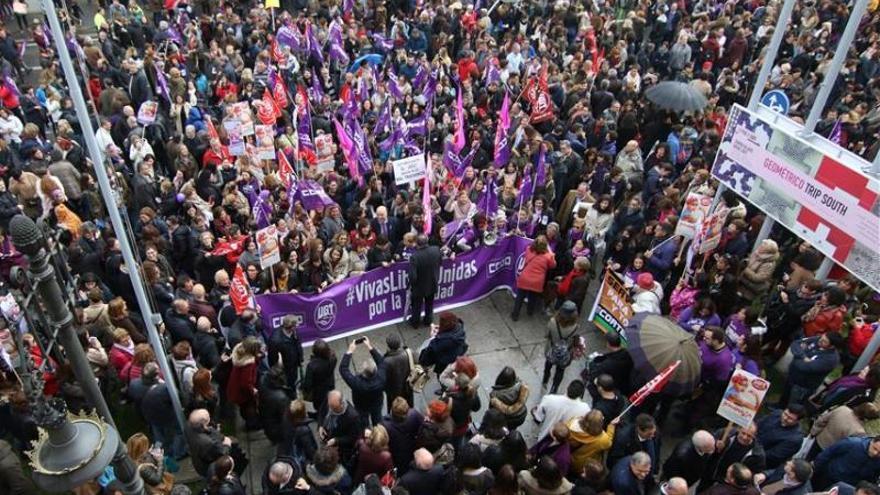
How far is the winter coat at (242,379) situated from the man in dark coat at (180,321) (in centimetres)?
91

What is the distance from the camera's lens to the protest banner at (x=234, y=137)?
1187cm

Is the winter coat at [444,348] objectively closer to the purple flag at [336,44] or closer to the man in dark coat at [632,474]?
the man in dark coat at [632,474]

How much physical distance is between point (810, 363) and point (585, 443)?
10.3ft

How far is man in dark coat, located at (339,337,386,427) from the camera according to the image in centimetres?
752

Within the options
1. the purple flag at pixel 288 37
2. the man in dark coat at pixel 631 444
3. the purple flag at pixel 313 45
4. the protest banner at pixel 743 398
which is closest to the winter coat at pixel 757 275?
the protest banner at pixel 743 398

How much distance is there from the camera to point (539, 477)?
6305 millimetres

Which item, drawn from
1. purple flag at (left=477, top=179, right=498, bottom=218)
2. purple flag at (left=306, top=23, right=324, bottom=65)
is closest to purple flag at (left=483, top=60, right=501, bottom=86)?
purple flag at (left=306, top=23, right=324, bottom=65)

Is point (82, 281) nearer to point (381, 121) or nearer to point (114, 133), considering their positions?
point (114, 133)

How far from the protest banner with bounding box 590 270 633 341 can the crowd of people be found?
0.69ft

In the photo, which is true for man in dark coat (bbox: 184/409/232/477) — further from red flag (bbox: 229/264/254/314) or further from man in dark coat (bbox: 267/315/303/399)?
red flag (bbox: 229/264/254/314)

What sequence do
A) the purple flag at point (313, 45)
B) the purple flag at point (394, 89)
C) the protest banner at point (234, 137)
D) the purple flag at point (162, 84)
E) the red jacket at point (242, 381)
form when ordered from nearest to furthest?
the red jacket at point (242, 381) < the protest banner at point (234, 137) < the purple flag at point (162, 84) < the purple flag at point (394, 89) < the purple flag at point (313, 45)

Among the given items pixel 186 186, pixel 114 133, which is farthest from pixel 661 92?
pixel 114 133

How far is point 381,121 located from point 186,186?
3.95 metres

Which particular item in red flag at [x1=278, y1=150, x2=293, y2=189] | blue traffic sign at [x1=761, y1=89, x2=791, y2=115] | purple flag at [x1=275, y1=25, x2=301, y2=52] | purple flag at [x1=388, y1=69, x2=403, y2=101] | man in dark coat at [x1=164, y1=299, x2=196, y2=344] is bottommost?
man in dark coat at [x1=164, y1=299, x2=196, y2=344]
